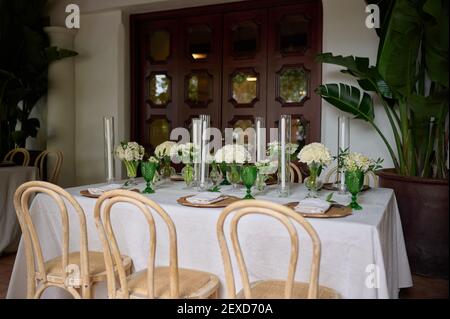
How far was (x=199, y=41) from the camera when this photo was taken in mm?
4621

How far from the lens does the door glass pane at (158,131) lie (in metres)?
4.86

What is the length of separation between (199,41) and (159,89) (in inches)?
29.4

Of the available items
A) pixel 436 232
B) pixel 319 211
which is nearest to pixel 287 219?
pixel 319 211

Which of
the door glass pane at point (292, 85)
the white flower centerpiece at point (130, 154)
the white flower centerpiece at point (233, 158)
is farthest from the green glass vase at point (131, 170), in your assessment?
the door glass pane at point (292, 85)

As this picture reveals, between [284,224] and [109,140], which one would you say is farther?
[109,140]

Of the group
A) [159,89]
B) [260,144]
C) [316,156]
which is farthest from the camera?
[159,89]

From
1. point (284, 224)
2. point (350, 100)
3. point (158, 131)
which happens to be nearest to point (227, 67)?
point (158, 131)

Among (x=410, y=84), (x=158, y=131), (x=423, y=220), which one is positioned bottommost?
(x=423, y=220)

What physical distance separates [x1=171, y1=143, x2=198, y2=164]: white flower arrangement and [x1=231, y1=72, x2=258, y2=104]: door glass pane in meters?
2.03

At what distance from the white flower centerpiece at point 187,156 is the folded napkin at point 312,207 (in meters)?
0.81

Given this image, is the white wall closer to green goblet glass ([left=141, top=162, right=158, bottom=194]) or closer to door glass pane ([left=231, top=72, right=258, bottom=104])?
door glass pane ([left=231, top=72, right=258, bottom=104])

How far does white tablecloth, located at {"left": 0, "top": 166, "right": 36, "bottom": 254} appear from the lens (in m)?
3.42

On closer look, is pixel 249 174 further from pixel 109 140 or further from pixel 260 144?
pixel 109 140
